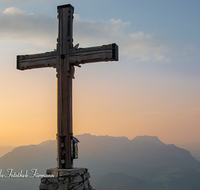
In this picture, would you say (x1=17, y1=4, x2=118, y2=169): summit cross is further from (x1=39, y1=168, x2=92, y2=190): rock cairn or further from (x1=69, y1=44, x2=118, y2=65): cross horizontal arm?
(x1=39, y1=168, x2=92, y2=190): rock cairn

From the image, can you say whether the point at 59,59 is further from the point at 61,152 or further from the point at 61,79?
the point at 61,152

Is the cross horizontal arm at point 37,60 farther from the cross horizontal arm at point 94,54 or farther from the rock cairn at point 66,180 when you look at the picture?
the rock cairn at point 66,180

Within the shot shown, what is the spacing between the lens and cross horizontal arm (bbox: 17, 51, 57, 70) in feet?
27.4

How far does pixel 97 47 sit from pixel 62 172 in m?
3.64

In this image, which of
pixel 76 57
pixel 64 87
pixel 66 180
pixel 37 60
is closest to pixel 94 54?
pixel 76 57

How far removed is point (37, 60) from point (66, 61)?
3.87 ft

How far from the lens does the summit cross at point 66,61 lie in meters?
7.71

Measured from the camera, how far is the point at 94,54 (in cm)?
778

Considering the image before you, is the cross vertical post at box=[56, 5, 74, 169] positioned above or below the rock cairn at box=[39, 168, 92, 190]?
above

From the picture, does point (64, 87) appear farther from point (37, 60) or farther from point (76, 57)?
point (37, 60)

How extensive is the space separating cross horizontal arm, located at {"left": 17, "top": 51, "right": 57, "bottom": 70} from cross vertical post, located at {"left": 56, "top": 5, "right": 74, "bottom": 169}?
Result: 269 millimetres

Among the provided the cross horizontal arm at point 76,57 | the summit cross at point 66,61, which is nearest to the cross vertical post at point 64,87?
the summit cross at point 66,61

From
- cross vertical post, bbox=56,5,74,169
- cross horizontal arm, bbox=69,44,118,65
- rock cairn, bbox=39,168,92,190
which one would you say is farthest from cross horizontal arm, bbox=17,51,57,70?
rock cairn, bbox=39,168,92,190

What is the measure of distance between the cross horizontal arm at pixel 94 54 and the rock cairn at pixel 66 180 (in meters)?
3.13
